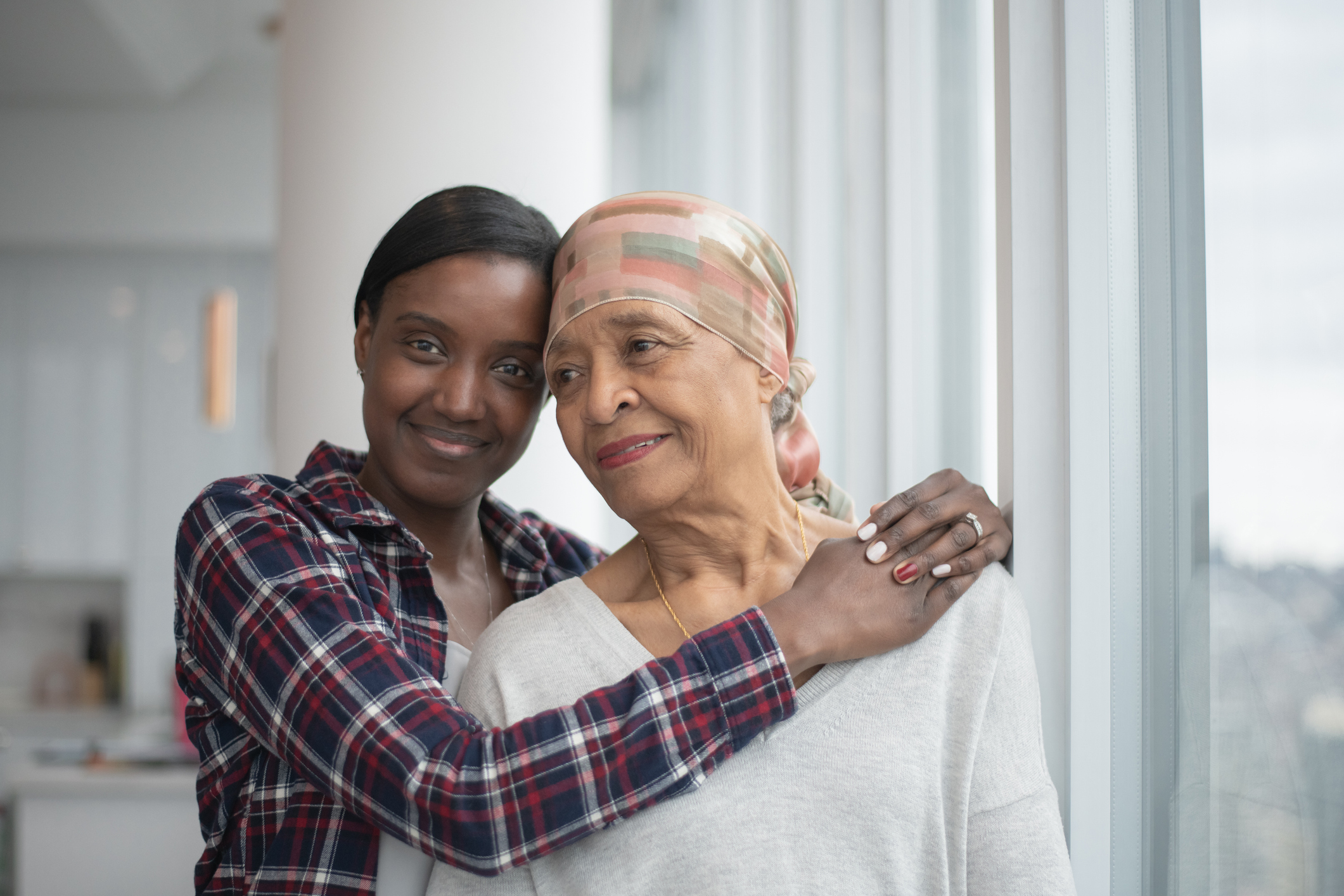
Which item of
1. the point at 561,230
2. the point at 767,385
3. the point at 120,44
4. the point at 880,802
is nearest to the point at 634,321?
the point at 767,385

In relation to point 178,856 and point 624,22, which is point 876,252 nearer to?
point 624,22

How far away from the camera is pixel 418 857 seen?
4.11 feet

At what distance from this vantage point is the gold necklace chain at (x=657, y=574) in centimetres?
122

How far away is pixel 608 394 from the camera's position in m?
1.11

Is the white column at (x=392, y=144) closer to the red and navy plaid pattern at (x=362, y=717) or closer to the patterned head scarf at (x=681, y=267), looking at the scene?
the red and navy plaid pattern at (x=362, y=717)

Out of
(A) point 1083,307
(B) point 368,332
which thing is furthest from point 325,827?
(A) point 1083,307

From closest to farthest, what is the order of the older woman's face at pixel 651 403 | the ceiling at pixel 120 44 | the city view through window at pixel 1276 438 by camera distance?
the city view through window at pixel 1276 438
the older woman's face at pixel 651 403
the ceiling at pixel 120 44

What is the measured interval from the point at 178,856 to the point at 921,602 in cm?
304

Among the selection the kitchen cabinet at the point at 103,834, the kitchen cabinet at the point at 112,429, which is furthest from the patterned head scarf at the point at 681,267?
the kitchen cabinet at the point at 112,429

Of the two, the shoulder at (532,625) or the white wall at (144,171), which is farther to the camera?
the white wall at (144,171)

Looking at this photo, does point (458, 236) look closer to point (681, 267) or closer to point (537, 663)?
point (681, 267)

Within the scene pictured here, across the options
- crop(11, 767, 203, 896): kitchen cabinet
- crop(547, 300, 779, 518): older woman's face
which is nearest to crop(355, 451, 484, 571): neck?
crop(547, 300, 779, 518): older woman's face

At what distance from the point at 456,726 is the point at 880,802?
17.2 inches

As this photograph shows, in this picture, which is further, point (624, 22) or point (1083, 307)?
point (624, 22)
